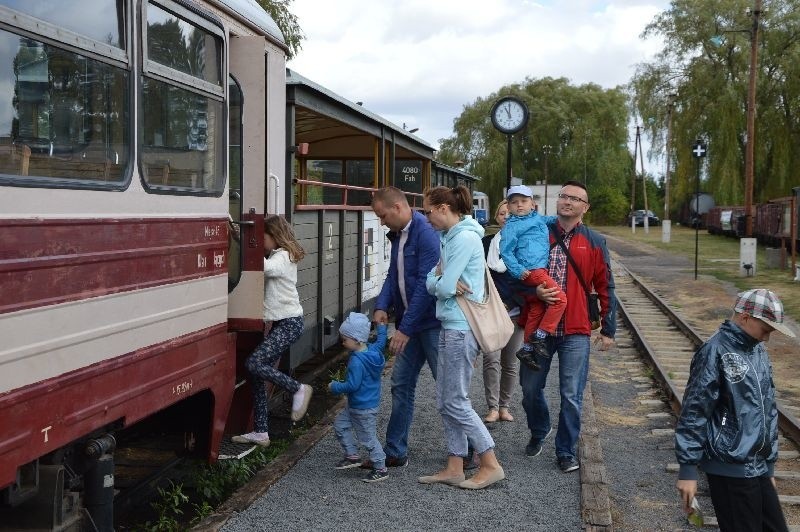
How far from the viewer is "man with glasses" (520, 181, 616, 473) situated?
582 cm

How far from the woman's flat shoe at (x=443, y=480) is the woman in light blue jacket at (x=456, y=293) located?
0.07m

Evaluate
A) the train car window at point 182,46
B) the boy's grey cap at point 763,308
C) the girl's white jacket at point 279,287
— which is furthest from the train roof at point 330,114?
the boy's grey cap at point 763,308

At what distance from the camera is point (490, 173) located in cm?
5522

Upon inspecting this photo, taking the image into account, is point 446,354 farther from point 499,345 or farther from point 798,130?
point 798,130

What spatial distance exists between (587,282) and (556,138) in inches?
2178

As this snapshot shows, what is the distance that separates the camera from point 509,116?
1241 centimetres

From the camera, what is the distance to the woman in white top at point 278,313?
612cm

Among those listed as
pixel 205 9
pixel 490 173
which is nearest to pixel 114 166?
pixel 205 9

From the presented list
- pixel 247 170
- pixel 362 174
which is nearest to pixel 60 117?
pixel 247 170

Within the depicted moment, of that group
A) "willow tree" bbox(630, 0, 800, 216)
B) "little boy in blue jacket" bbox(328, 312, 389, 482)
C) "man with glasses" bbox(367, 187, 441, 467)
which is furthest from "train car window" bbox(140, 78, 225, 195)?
"willow tree" bbox(630, 0, 800, 216)

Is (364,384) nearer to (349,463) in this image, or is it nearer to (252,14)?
(349,463)

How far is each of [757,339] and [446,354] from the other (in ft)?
7.04

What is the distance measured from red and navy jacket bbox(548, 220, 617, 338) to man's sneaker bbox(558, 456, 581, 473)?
0.81 meters

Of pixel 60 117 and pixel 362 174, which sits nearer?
pixel 60 117
